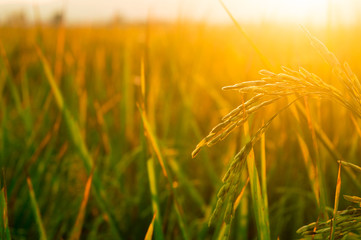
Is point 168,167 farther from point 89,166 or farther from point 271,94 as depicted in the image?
point 271,94

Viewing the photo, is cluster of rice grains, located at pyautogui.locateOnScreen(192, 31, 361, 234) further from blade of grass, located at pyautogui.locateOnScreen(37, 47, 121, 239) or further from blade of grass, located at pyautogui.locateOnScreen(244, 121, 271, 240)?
blade of grass, located at pyautogui.locateOnScreen(37, 47, 121, 239)

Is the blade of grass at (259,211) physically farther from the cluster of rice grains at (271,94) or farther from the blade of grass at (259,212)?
the cluster of rice grains at (271,94)

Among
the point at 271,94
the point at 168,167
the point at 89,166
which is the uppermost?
the point at 271,94

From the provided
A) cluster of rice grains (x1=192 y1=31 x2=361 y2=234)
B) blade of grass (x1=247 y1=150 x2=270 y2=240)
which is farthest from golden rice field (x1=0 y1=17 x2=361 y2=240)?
cluster of rice grains (x1=192 y1=31 x2=361 y2=234)

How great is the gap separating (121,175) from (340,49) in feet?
4.81

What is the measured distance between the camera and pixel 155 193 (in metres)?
0.96

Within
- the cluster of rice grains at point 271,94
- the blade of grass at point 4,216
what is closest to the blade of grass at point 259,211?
the cluster of rice grains at point 271,94

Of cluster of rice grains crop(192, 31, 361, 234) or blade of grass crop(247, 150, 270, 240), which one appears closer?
cluster of rice grains crop(192, 31, 361, 234)

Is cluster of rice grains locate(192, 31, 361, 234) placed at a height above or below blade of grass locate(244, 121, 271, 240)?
above

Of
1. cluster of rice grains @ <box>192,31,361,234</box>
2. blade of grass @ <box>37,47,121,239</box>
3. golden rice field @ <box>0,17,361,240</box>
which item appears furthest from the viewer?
blade of grass @ <box>37,47,121,239</box>

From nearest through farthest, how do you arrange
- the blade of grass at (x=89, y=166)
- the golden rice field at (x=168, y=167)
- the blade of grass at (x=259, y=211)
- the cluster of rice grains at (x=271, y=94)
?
the cluster of rice grains at (x=271, y=94)
the blade of grass at (x=259, y=211)
the golden rice field at (x=168, y=167)
the blade of grass at (x=89, y=166)

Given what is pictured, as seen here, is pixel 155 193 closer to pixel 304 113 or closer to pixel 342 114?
pixel 304 113

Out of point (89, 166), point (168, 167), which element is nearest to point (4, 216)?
point (89, 166)

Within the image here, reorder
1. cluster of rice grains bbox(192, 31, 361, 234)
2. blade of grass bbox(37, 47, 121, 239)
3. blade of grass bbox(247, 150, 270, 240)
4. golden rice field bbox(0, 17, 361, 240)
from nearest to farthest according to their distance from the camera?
cluster of rice grains bbox(192, 31, 361, 234), blade of grass bbox(247, 150, 270, 240), golden rice field bbox(0, 17, 361, 240), blade of grass bbox(37, 47, 121, 239)
